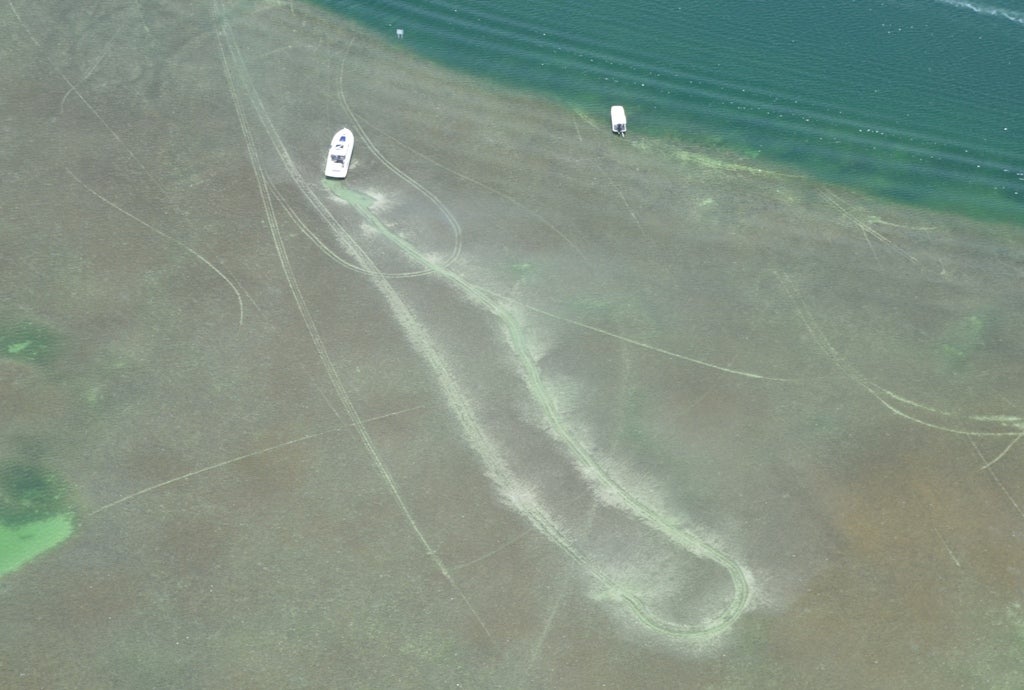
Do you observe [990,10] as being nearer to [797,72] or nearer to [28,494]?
[797,72]

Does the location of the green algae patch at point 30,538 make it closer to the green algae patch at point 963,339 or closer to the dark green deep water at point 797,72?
the dark green deep water at point 797,72

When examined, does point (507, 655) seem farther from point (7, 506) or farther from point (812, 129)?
point (812, 129)

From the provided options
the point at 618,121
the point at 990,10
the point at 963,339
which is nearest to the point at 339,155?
the point at 618,121

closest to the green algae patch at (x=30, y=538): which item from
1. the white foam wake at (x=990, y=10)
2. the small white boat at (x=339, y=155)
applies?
the small white boat at (x=339, y=155)

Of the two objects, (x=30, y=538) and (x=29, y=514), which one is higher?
(x=29, y=514)

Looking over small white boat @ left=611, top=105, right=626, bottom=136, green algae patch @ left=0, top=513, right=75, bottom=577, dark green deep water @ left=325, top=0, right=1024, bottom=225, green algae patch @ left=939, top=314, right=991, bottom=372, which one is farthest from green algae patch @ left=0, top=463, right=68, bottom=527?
green algae patch @ left=939, top=314, right=991, bottom=372

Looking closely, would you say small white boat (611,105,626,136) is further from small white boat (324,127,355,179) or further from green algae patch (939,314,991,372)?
green algae patch (939,314,991,372)

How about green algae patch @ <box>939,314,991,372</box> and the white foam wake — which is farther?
the white foam wake
